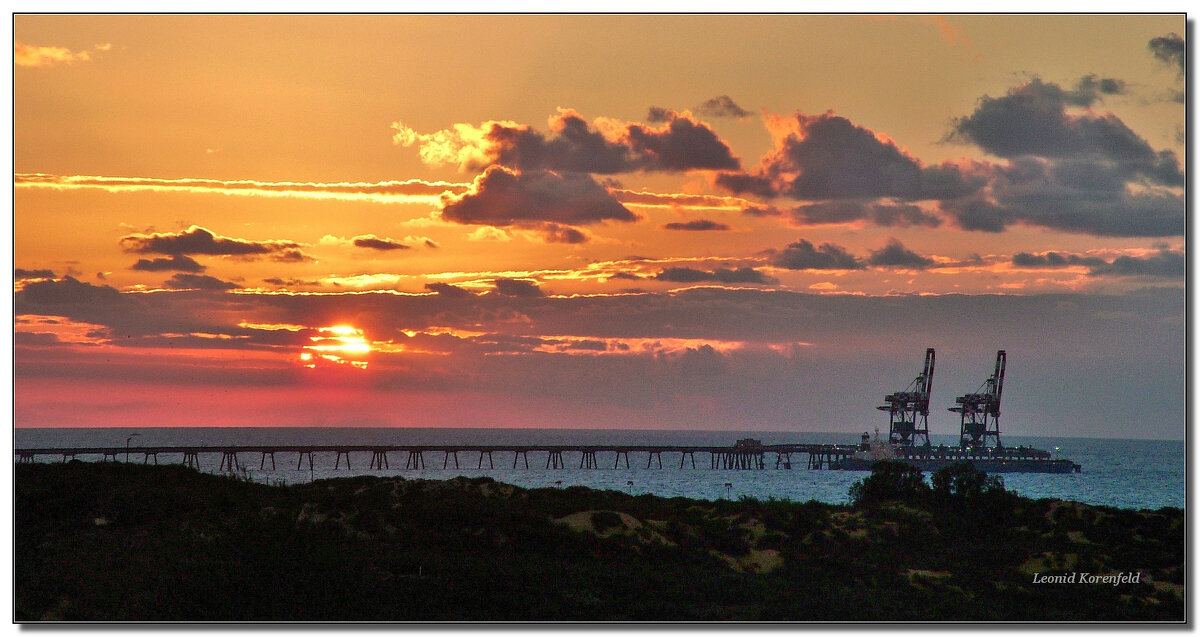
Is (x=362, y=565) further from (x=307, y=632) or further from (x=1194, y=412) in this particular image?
(x=1194, y=412)

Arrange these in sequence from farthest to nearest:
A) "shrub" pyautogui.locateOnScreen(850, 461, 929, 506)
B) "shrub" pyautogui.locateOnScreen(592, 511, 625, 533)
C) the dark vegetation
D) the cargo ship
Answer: the cargo ship, "shrub" pyautogui.locateOnScreen(850, 461, 929, 506), "shrub" pyautogui.locateOnScreen(592, 511, 625, 533), the dark vegetation

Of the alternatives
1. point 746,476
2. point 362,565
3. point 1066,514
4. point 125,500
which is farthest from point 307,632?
point 746,476

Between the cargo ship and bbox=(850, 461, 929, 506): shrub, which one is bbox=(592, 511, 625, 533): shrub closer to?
bbox=(850, 461, 929, 506): shrub

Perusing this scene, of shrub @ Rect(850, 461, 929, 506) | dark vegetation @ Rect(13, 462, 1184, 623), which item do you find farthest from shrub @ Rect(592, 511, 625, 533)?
shrub @ Rect(850, 461, 929, 506)

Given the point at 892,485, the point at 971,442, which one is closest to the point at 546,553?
the point at 892,485

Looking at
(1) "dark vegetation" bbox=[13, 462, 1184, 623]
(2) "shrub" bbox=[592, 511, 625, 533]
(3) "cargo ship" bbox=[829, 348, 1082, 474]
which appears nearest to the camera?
(1) "dark vegetation" bbox=[13, 462, 1184, 623]

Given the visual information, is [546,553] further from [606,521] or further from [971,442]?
[971,442]

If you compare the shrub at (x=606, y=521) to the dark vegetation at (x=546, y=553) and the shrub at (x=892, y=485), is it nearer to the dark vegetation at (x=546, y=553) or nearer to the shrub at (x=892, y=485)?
the dark vegetation at (x=546, y=553)

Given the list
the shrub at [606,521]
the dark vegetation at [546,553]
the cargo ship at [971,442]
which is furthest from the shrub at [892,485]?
the cargo ship at [971,442]
